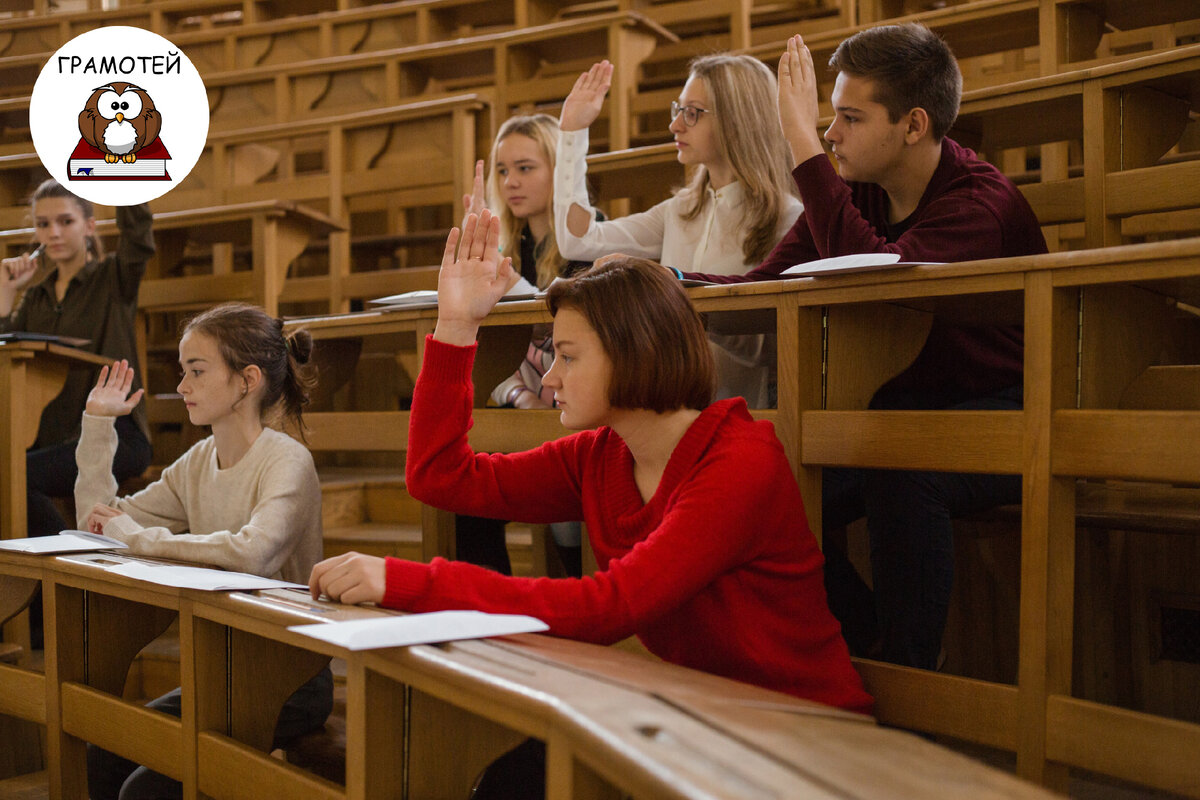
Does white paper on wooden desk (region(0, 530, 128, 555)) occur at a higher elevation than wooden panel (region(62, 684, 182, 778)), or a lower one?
higher

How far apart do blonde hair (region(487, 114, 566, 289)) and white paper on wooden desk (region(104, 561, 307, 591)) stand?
0.97m

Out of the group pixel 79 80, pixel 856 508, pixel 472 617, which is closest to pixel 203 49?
pixel 79 80

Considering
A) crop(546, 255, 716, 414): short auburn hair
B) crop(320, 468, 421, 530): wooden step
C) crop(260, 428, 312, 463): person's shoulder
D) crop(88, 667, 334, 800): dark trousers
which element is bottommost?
crop(88, 667, 334, 800): dark trousers

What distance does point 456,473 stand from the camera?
3.96 ft

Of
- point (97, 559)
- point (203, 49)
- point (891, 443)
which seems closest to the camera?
point (891, 443)

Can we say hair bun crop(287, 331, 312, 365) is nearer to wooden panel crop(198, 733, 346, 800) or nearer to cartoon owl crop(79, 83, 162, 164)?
wooden panel crop(198, 733, 346, 800)

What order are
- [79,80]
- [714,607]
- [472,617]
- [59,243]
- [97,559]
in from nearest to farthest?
[472,617] < [714,607] < [97,559] < [59,243] < [79,80]

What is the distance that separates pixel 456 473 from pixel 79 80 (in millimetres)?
2477

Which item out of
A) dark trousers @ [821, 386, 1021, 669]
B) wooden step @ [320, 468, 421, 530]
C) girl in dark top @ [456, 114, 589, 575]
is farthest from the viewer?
wooden step @ [320, 468, 421, 530]

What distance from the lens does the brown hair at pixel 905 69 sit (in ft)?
4.32

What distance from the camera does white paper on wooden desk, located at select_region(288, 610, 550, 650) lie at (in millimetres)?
792

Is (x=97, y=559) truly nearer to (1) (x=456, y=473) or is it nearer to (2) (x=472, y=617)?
(1) (x=456, y=473)

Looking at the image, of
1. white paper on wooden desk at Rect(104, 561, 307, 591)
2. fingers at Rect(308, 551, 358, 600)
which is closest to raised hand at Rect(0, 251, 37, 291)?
white paper on wooden desk at Rect(104, 561, 307, 591)

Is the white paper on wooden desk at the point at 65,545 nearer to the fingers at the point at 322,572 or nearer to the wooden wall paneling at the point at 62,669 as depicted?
the wooden wall paneling at the point at 62,669
